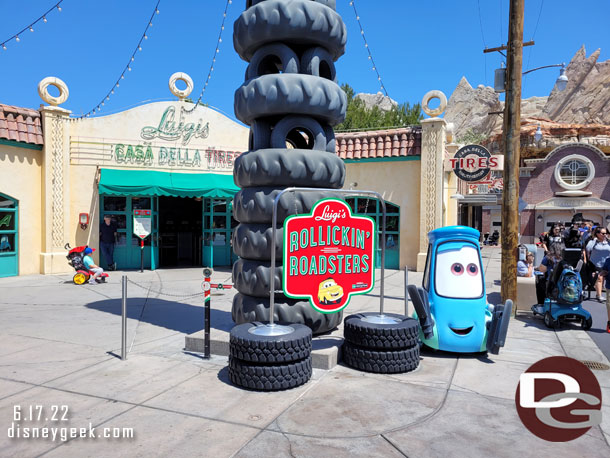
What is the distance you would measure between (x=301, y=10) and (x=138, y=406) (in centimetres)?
531

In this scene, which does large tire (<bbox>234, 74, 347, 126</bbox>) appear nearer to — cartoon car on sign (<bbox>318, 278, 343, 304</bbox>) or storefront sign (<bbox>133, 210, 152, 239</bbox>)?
cartoon car on sign (<bbox>318, 278, 343, 304</bbox>)

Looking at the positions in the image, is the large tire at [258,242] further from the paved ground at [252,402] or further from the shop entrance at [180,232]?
the shop entrance at [180,232]

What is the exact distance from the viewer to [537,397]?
469 centimetres

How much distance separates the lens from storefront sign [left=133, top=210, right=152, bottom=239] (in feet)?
48.8

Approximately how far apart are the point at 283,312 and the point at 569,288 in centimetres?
524

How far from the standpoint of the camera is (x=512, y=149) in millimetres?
9148

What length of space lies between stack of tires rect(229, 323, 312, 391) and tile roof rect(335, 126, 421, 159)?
12140 millimetres

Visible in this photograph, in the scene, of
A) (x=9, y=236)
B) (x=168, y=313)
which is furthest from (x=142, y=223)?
(x=168, y=313)

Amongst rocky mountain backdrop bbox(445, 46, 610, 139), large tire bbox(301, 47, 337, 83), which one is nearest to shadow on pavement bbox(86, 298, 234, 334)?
large tire bbox(301, 47, 337, 83)

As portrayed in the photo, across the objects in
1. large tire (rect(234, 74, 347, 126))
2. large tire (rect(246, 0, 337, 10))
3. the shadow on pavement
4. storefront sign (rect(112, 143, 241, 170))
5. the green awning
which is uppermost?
large tire (rect(246, 0, 337, 10))

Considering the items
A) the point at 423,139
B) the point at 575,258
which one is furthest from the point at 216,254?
the point at 575,258

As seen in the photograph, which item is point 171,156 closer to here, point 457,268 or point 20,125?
point 20,125

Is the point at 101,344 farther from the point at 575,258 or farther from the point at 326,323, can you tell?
the point at 575,258

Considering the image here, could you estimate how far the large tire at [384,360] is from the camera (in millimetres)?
5559
